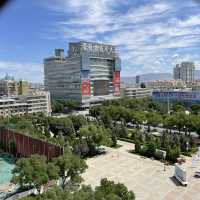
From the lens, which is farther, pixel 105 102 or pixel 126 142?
pixel 105 102

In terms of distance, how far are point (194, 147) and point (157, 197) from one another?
39.3 feet

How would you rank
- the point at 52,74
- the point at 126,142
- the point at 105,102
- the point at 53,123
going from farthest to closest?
the point at 52,74, the point at 105,102, the point at 53,123, the point at 126,142

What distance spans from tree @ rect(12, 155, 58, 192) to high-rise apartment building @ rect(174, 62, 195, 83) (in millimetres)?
122518

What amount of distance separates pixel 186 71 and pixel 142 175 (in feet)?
399

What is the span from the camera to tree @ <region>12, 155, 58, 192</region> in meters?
14.6

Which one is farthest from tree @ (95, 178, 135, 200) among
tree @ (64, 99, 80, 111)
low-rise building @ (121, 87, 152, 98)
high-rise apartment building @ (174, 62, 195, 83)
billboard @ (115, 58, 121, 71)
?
high-rise apartment building @ (174, 62, 195, 83)

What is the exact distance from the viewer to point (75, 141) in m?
25.4

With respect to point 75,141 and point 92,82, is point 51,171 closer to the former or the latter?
point 75,141

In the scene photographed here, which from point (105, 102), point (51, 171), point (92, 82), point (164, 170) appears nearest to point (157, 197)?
point (164, 170)

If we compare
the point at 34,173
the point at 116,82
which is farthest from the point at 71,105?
the point at 34,173

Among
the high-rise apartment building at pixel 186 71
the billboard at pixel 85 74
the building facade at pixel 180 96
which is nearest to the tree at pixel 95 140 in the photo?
the billboard at pixel 85 74

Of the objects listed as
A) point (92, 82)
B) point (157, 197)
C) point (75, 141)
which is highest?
point (92, 82)

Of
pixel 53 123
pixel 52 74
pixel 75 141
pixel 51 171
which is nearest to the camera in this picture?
pixel 51 171

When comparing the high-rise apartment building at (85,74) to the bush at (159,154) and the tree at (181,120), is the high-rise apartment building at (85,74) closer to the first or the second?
the tree at (181,120)
